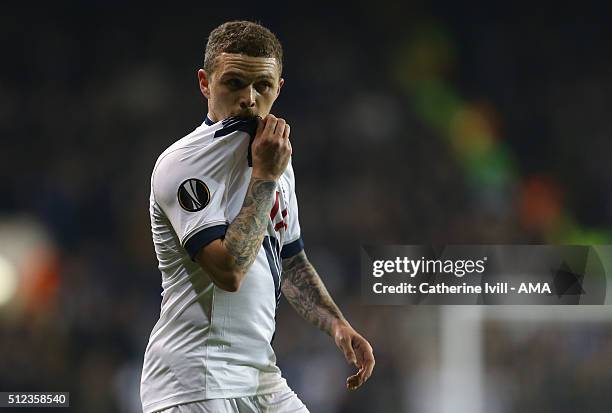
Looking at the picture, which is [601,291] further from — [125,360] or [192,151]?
[192,151]

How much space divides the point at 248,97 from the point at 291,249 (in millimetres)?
414

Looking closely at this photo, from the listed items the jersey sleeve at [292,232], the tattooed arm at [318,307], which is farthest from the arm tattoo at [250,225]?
the tattooed arm at [318,307]

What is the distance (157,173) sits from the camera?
62.2 inches

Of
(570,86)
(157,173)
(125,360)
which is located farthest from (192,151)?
(570,86)

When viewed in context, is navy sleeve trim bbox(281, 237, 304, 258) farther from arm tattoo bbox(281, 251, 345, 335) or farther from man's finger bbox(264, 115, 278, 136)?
man's finger bbox(264, 115, 278, 136)

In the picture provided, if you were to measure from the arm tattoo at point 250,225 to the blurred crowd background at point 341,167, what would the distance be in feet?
9.86

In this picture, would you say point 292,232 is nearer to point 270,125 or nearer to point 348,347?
point 348,347

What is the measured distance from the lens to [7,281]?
4.68 meters

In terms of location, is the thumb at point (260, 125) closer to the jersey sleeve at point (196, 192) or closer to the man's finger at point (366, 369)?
the jersey sleeve at point (196, 192)

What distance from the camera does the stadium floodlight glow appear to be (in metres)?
4.65

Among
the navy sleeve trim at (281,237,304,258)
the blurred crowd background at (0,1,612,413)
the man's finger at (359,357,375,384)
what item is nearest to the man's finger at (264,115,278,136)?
the navy sleeve trim at (281,237,304,258)

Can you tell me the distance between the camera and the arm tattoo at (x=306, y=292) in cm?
192

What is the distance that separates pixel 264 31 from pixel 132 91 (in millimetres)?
3363

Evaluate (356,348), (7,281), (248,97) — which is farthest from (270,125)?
(7,281)
